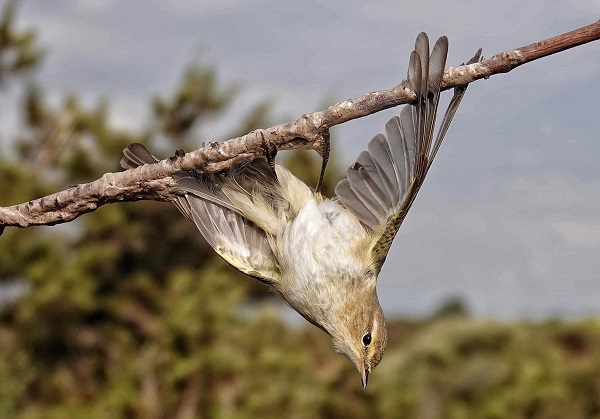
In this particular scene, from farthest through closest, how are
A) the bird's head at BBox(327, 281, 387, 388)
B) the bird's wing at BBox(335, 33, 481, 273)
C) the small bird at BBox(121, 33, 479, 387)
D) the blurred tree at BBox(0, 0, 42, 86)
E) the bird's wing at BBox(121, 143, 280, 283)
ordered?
the blurred tree at BBox(0, 0, 42, 86) < the bird's head at BBox(327, 281, 387, 388) < the bird's wing at BBox(121, 143, 280, 283) < the small bird at BBox(121, 33, 479, 387) < the bird's wing at BBox(335, 33, 481, 273)

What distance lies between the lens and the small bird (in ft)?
8.06

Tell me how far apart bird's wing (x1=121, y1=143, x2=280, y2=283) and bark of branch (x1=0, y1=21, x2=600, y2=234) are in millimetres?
360

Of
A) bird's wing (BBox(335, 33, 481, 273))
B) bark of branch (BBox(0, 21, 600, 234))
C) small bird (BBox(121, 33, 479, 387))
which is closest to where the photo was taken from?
bark of branch (BBox(0, 21, 600, 234))

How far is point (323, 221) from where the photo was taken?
2695mm

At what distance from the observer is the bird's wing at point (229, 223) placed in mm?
2621

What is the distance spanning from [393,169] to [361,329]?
0.72 m

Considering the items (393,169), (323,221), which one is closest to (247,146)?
(393,169)

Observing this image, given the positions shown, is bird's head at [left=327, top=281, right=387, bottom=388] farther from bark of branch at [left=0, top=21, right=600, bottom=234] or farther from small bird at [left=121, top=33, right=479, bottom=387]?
bark of branch at [left=0, top=21, right=600, bottom=234]

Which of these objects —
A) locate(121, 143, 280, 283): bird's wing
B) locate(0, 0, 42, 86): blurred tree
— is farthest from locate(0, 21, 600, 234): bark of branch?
locate(0, 0, 42, 86): blurred tree

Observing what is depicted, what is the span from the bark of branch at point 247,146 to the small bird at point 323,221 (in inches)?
9.6

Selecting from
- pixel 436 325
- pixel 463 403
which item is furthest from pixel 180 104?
pixel 436 325

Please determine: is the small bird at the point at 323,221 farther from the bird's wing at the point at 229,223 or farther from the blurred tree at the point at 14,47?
the blurred tree at the point at 14,47

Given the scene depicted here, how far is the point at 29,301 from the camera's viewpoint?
13688mm

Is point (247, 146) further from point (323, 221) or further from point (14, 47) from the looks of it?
point (14, 47)
